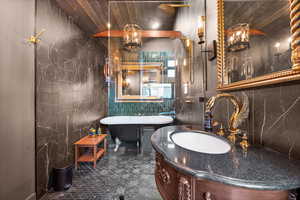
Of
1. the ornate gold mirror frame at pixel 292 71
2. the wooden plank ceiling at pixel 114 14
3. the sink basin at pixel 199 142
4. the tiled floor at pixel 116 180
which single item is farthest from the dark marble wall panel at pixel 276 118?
the wooden plank ceiling at pixel 114 14

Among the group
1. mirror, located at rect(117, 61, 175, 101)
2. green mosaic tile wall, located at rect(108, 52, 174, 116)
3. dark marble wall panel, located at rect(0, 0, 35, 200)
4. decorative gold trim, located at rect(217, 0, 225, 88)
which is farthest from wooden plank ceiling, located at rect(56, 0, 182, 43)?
decorative gold trim, located at rect(217, 0, 225, 88)

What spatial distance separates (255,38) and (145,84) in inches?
95.4

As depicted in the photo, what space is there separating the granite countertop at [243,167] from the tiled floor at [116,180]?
130 cm

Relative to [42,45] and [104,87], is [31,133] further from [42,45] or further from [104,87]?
[104,87]

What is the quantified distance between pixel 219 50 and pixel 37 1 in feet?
7.13

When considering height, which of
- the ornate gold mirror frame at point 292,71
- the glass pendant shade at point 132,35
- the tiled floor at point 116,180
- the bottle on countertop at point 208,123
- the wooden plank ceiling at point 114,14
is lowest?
the tiled floor at point 116,180

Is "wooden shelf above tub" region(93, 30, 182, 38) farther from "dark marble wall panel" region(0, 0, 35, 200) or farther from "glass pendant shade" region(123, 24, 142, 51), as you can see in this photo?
"dark marble wall panel" region(0, 0, 35, 200)

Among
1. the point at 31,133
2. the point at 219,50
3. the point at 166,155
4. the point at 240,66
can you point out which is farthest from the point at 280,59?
the point at 31,133

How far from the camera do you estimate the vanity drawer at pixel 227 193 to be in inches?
15.4

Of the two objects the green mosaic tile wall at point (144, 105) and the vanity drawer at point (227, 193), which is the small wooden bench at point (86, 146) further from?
the vanity drawer at point (227, 193)

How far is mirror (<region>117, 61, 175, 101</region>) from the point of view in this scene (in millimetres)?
3014

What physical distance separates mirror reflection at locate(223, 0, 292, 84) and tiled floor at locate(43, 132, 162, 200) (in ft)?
5.35

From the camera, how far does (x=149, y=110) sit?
3.02m

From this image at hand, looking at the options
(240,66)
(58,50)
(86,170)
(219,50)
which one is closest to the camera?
(240,66)
